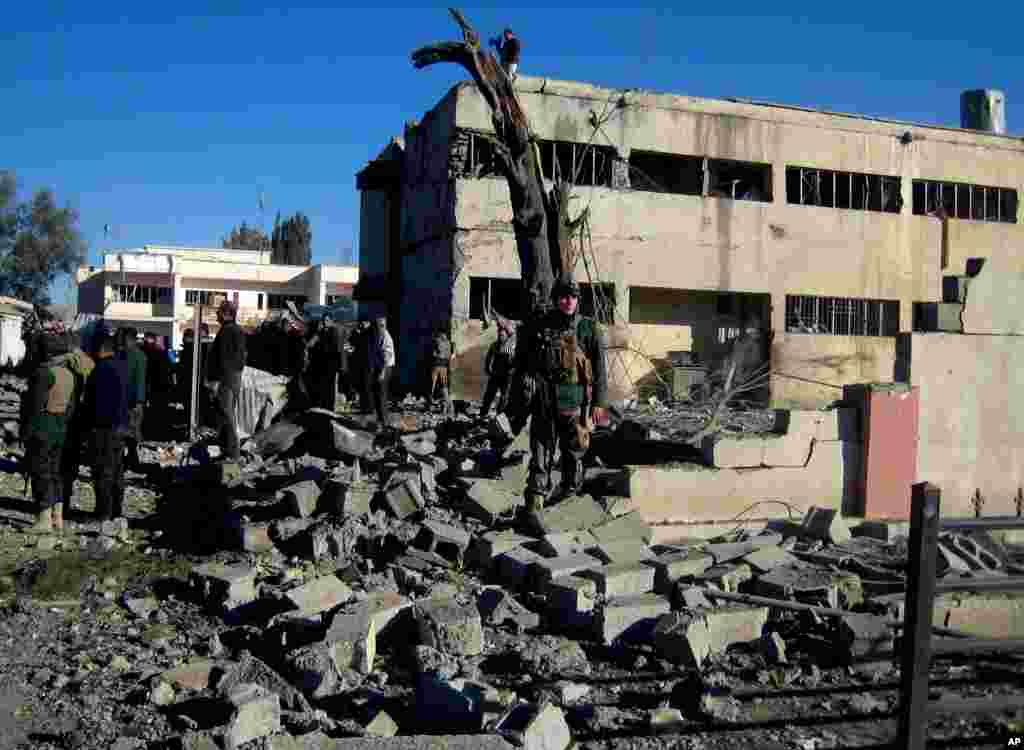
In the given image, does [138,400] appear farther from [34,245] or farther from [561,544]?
[34,245]

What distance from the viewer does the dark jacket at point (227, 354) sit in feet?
30.0

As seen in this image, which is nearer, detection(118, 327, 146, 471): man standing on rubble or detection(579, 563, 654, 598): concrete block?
detection(579, 563, 654, 598): concrete block

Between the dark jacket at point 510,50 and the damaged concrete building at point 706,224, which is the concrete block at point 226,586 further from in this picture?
the damaged concrete building at point 706,224

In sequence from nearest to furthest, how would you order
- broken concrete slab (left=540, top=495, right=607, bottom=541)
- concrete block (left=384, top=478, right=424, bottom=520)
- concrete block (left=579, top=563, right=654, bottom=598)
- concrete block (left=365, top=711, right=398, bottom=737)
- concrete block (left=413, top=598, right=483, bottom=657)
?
concrete block (left=365, top=711, right=398, bottom=737)
concrete block (left=413, top=598, right=483, bottom=657)
concrete block (left=579, top=563, right=654, bottom=598)
broken concrete slab (left=540, top=495, right=607, bottom=541)
concrete block (left=384, top=478, right=424, bottom=520)

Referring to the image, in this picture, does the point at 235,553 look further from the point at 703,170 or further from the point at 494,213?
the point at 703,170

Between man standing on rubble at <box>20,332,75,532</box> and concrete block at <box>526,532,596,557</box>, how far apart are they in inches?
149

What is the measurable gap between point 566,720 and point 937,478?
589cm

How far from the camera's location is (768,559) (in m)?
6.09

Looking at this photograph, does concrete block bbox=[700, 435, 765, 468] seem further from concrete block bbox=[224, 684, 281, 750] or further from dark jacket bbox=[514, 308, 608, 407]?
concrete block bbox=[224, 684, 281, 750]

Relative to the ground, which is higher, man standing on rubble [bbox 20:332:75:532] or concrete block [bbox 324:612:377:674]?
man standing on rubble [bbox 20:332:75:532]

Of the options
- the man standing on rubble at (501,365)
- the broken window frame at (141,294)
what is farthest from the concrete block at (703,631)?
the broken window frame at (141,294)

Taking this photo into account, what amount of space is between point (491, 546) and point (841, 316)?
1713cm

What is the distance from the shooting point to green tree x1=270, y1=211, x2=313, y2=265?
2248 inches

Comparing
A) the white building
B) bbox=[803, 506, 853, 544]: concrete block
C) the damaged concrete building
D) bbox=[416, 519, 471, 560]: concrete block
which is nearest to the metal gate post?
bbox=[416, 519, 471, 560]: concrete block
